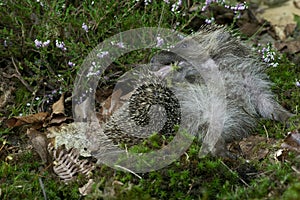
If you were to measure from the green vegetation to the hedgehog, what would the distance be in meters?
0.17

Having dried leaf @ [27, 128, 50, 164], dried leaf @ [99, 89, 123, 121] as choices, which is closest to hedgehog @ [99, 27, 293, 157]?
dried leaf @ [99, 89, 123, 121]

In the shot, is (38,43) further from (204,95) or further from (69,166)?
(204,95)

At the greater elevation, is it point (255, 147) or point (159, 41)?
point (159, 41)

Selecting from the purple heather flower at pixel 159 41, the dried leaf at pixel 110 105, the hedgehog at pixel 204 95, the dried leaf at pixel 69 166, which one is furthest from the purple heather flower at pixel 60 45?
the dried leaf at pixel 69 166

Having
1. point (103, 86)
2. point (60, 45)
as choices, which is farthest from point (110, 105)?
point (60, 45)

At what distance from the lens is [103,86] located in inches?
172

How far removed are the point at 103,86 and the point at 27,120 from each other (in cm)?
74

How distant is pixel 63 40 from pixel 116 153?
1491mm

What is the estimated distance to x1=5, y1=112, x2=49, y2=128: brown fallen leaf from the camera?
407 centimetres

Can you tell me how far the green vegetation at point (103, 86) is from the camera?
2936 millimetres

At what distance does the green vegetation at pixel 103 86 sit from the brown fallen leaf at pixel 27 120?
0.06 metres

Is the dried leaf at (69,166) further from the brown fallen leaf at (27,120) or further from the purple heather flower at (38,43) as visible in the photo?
the purple heather flower at (38,43)

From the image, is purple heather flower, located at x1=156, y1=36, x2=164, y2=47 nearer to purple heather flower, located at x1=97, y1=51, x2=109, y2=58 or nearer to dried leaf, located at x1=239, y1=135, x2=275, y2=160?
purple heather flower, located at x1=97, y1=51, x2=109, y2=58

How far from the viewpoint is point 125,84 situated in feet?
13.9
